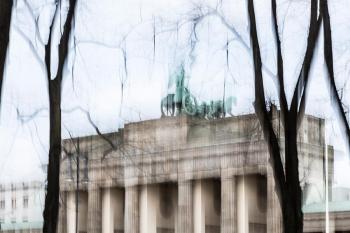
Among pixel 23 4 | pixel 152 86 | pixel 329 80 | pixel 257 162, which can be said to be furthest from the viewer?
pixel 23 4

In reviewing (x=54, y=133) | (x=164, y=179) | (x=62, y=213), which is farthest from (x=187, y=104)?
(x=62, y=213)

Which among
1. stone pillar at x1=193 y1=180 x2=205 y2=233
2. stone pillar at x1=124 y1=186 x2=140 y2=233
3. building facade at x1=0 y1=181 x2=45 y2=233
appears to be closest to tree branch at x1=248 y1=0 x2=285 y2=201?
stone pillar at x1=193 y1=180 x2=205 y2=233

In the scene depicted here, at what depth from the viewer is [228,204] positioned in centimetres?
605

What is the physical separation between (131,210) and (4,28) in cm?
187

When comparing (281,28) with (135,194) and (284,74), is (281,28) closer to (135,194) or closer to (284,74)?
(284,74)

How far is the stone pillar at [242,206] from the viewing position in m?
5.98

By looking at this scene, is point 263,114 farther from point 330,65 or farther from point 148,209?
point 148,209

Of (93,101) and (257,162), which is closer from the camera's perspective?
(257,162)

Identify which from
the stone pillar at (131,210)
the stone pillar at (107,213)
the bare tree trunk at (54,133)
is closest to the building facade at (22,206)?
the bare tree trunk at (54,133)

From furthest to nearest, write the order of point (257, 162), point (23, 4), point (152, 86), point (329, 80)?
point (23, 4) < point (152, 86) < point (257, 162) < point (329, 80)

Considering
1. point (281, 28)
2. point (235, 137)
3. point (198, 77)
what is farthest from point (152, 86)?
point (281, 28)

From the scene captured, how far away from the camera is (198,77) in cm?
600

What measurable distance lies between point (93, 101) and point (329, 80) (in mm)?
2062

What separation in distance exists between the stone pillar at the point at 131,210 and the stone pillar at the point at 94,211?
228 millimetres
